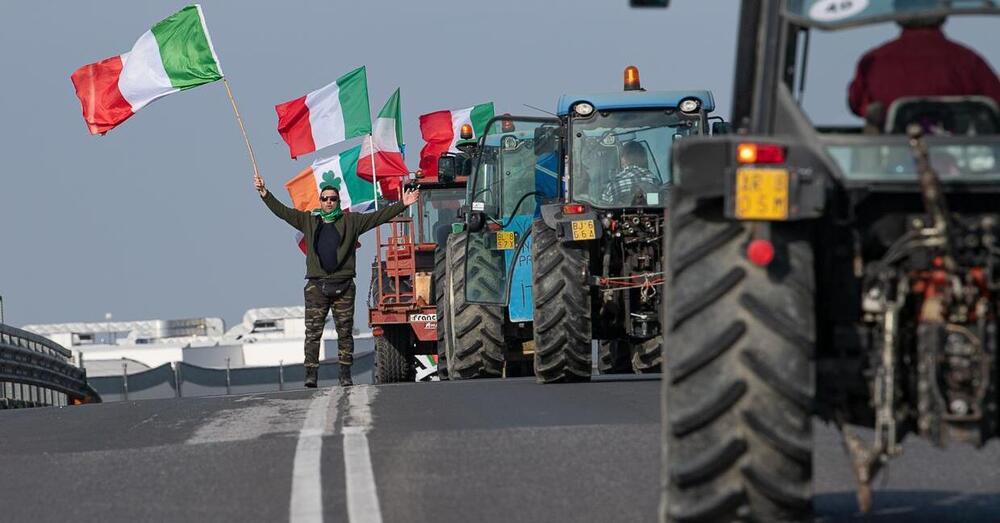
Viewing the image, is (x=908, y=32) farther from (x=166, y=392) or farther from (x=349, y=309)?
(x=166, y=392)

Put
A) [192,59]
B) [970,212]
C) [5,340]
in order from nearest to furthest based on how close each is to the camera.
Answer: [970,212] → [5,340] → [192,59]

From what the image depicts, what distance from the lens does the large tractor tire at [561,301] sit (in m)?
Answer: 15.8

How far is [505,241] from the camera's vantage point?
19.6 metres

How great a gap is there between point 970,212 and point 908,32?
699 mm

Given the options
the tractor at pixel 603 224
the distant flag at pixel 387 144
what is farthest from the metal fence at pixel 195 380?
the tractor at pixel 603 224

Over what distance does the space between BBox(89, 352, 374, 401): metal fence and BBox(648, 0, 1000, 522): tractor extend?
93.2 feet

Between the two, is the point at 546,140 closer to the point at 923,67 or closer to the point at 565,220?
the point at 565,220

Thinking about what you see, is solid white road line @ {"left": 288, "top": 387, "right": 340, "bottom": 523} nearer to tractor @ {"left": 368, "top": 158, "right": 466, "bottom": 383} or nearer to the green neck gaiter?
the green neck gaiter

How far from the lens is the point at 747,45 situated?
7203 mm

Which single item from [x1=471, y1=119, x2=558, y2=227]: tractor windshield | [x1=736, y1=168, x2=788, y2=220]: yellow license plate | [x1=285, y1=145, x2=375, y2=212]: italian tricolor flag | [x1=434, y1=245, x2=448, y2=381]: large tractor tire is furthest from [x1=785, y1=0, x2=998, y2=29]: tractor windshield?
[x1=285, y1=145, x2=375, y2=212]: italian tricolor flag

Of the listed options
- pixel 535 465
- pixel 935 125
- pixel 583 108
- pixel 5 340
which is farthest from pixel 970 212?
pixel 5 340

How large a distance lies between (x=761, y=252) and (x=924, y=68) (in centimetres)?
108

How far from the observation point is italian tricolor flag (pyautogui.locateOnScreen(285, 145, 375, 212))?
1460 inches

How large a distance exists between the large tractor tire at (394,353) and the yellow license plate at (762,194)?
2240cm
